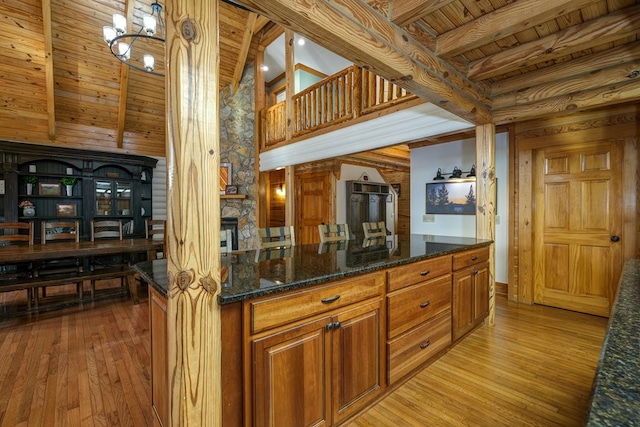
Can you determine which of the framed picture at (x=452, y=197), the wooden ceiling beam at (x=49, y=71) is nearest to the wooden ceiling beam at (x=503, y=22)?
the framed picture at (x=452, y=197)

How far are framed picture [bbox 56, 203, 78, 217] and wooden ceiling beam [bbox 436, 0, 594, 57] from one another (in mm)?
6404

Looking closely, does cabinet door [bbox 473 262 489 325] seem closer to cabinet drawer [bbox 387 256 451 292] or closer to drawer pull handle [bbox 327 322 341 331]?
cabinet drawer [bbox 387 256 451 292]

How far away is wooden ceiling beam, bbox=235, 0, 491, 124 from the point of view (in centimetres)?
139

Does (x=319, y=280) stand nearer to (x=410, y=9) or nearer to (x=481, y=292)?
(x=410, y=9)

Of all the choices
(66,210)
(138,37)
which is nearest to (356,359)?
(138,37)

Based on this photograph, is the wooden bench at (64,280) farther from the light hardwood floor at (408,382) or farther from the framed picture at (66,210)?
the framed picture at (66,210)

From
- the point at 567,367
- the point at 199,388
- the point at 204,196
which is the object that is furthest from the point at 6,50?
the point at 567,367

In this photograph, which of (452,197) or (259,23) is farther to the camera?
(259,23)

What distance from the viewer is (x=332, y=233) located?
362 cm

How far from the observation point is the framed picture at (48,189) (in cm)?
526

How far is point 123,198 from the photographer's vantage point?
591 centimetres

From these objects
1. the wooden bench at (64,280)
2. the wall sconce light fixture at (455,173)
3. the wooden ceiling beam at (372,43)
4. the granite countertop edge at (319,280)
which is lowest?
the wooden bench at (64,280)

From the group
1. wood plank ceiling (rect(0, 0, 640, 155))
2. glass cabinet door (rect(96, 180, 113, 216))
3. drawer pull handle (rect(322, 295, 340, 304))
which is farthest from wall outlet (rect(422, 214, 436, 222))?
glass cabinet door (rect(96, 180, 113, 216))

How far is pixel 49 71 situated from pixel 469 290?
6394mm
